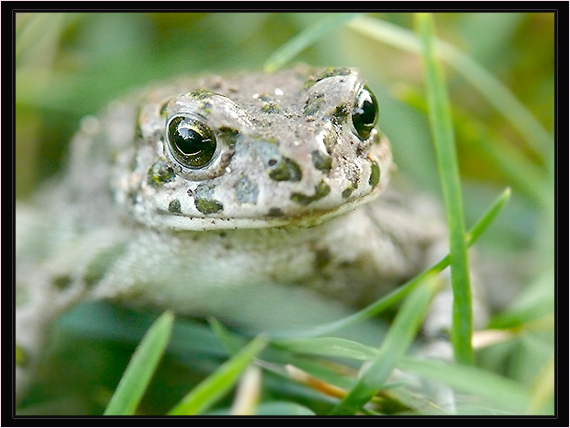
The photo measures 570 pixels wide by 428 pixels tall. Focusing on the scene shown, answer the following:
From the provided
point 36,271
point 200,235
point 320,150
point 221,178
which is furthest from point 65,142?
point 320,150

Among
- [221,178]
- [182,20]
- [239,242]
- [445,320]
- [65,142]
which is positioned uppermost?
[182,20]

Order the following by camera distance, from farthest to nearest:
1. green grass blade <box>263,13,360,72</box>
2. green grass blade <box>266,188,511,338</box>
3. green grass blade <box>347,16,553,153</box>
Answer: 1. green grass blade <box>347,16,553,153</box>
2. green grass blade <box>263,13,360,72</box>
3. green grass blade <box>266,188,511,338</box>

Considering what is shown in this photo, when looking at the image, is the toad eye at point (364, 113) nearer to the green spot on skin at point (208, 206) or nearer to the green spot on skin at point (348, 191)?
the green spot on skin at point (348, 191)

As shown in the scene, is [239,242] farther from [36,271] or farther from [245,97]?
[36,271]

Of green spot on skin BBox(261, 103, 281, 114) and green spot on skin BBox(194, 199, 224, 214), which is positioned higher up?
green spot on skin BBox(261, 103, 281, 114)

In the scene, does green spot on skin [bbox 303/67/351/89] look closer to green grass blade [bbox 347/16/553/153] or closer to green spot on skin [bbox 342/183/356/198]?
green spot on skin [bbox 342/183/356/198]

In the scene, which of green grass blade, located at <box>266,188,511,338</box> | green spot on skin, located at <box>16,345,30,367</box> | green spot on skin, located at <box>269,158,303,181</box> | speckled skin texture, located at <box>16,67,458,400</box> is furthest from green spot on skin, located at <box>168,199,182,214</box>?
green spot on skin, located at <box>16,345,30,367</box>

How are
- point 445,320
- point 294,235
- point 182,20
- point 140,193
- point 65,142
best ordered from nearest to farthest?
point 294,235 → point 140,193 → point 445,320 → point 65,142 → point 182,20
